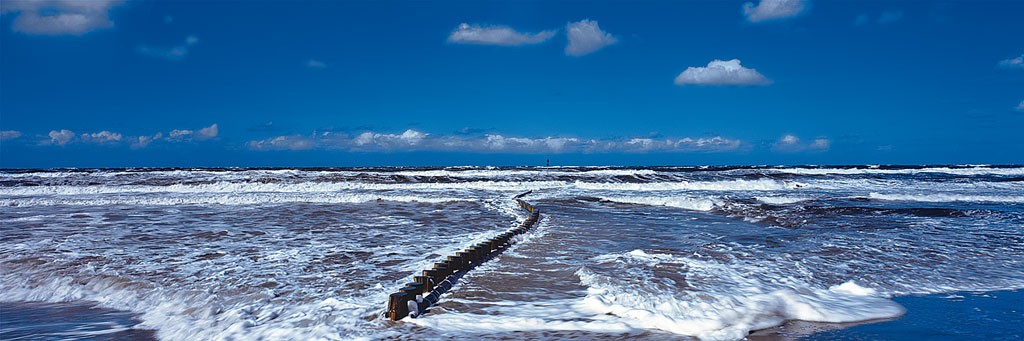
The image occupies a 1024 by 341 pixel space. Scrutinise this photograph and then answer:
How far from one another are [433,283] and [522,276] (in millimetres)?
1287

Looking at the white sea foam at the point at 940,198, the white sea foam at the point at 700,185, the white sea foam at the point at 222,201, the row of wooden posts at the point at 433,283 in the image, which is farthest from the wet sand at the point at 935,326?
the white sea foam at the point at 700,185

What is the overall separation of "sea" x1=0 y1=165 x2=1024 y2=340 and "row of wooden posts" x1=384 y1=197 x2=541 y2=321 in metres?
0.12

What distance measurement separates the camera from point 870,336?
14.4ft

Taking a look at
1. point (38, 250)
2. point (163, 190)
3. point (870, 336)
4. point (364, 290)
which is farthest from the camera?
point (163, 190)

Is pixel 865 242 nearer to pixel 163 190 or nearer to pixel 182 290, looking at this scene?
pixel 182 290

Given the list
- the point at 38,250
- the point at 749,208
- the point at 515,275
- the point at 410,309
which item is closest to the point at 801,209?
the point at 749,208

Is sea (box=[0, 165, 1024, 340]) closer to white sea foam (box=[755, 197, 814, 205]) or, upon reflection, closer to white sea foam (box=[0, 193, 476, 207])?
white sea foam (box=[0, 193, 476, 207])

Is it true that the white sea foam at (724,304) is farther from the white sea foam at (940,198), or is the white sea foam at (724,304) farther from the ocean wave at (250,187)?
the ocean wave at (250,187)

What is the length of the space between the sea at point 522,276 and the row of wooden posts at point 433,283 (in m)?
0.12

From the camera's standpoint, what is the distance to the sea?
466cm

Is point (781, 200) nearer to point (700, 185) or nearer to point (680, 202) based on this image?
point (680, 202)

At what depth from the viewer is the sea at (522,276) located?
15.3ft

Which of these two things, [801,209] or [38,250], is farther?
[801,209]

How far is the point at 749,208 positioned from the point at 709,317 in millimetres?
12160
